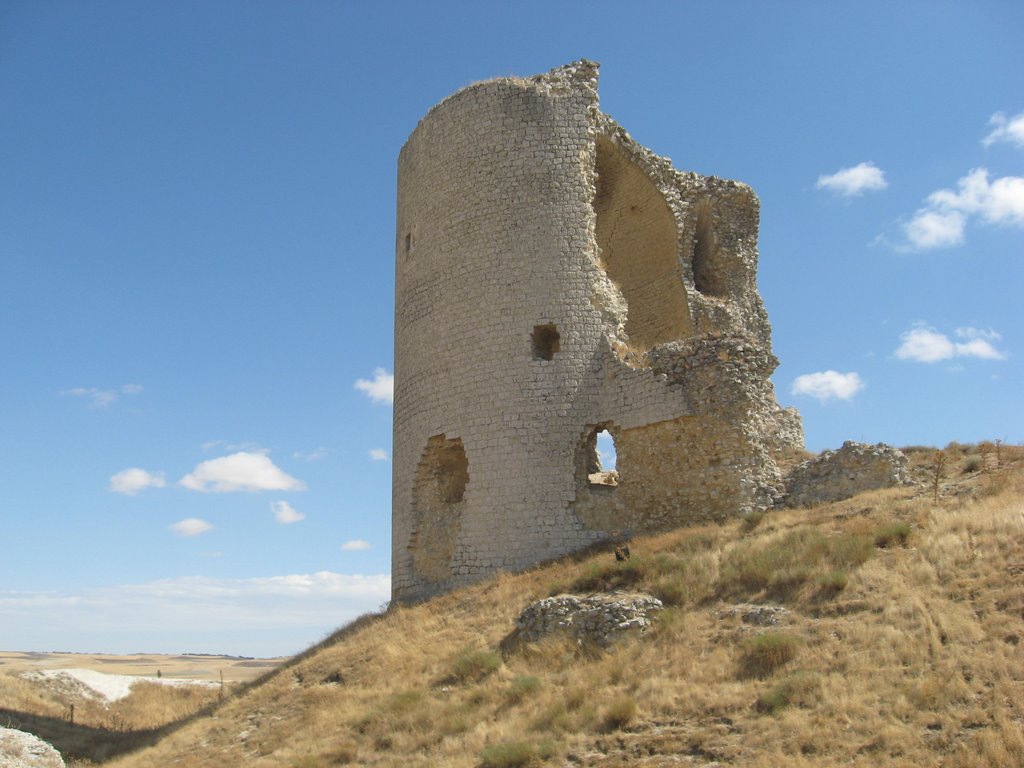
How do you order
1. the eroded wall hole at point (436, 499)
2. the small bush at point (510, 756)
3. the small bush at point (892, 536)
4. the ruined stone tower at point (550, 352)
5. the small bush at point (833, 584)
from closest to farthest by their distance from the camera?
the small bush at point (510, 756)
the small bush at point (833, 584)
the small bush at point (892, 536)
the ruined stone tower at point (550, 352)
the eroded wall hole at point (436, 499)

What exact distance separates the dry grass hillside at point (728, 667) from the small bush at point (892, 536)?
0.10 feet

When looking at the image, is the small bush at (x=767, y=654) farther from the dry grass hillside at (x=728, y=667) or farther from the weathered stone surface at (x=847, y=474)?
the weathered stone surface at (x=847, y=474)

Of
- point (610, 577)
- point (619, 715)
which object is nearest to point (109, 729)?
point (610, 577)

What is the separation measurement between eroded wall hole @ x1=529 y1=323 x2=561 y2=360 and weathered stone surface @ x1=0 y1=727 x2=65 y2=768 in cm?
792

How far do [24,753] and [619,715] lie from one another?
690 centimetres

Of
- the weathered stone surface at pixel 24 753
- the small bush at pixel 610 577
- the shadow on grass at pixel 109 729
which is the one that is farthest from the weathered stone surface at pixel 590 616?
the weathered stone surface at pixel 24 753

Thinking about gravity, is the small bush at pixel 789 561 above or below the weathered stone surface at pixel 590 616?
above

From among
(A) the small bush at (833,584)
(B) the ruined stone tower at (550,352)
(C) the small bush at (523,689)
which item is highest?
(B) the ruined stone tower at (550,352)

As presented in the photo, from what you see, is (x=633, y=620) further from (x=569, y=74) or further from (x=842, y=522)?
(x=569, y=74)

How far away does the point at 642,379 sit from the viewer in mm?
13617

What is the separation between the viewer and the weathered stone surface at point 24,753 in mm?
10398

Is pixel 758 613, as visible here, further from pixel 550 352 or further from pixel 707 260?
pixel 707 260

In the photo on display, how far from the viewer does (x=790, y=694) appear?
302 inches

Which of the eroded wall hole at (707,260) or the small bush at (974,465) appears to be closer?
the small bush at (974,465)
